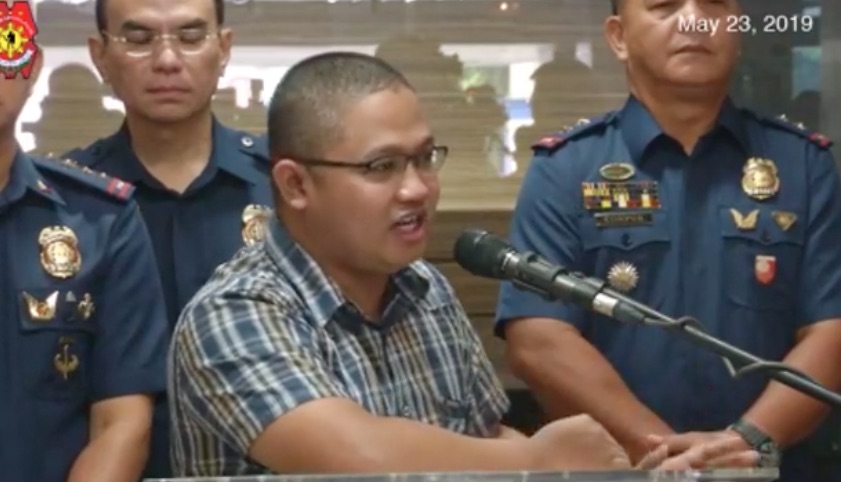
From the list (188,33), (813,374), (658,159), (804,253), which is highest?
(188,33)

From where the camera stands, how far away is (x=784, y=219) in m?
2.26

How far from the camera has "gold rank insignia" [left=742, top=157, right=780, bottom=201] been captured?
2.28 m

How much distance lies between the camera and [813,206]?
227 cm

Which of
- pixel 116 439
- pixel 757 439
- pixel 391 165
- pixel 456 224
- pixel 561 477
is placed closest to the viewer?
pixel 561 477

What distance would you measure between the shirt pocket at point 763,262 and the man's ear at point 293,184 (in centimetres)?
86

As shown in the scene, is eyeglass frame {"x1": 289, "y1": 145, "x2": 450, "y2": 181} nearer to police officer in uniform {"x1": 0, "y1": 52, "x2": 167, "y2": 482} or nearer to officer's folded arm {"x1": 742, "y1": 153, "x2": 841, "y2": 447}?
police officer in uniform {"x1": 0, "y1": 52, "x2": 167, "y2": 482}

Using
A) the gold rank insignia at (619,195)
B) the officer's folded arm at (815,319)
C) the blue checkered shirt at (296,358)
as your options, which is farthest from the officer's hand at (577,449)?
the gold rank insignia at (619,195)

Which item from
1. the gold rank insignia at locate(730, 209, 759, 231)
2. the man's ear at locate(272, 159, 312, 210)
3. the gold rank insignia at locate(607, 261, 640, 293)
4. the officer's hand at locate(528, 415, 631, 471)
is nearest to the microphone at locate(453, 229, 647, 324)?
the officer's hand at locate(528, 415, 631, 471)

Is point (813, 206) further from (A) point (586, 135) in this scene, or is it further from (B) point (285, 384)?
(B) point (285, 384)

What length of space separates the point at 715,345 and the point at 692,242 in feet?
3.15

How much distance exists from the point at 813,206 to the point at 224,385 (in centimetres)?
113

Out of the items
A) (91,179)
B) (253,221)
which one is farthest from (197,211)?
(91,179)

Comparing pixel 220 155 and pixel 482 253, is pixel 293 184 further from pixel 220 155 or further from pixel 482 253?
pixel 220 155

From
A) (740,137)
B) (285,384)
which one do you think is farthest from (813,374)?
(285,384)
